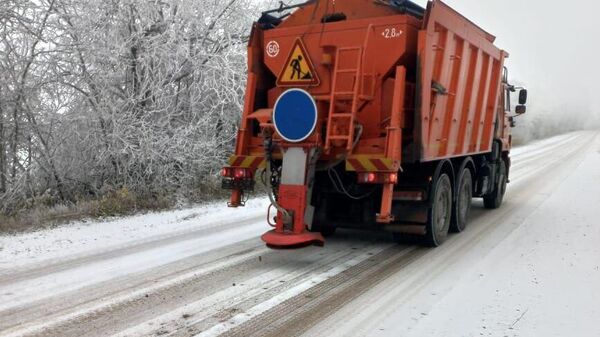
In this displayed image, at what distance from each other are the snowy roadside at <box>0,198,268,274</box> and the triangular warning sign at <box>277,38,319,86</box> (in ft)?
9.66

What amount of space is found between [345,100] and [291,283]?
220 cm

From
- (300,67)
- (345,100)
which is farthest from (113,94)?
(345,100)

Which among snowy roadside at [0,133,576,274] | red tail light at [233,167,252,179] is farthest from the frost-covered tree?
red tail light at [233,167,252,179]

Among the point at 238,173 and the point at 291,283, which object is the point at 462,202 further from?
the point at 291,283

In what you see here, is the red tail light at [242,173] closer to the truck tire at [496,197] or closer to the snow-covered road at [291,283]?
the snow-covered road at [291,283]

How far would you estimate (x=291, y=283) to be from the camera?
5.04 meters

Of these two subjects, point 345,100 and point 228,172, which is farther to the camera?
point 228,172

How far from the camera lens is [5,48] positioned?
791 cm

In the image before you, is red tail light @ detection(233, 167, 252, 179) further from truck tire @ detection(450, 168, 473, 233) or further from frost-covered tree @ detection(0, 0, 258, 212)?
frost-covered tree @ detection(0, 0, 258, 212)

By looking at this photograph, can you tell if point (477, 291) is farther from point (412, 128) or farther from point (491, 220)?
point (491, 220)

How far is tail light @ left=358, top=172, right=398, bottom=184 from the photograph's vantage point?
558 cm

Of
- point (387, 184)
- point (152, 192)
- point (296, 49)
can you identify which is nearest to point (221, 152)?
point (152, 192)

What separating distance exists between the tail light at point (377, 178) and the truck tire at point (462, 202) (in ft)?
7.47

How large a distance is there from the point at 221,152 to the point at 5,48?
444 centimetres
